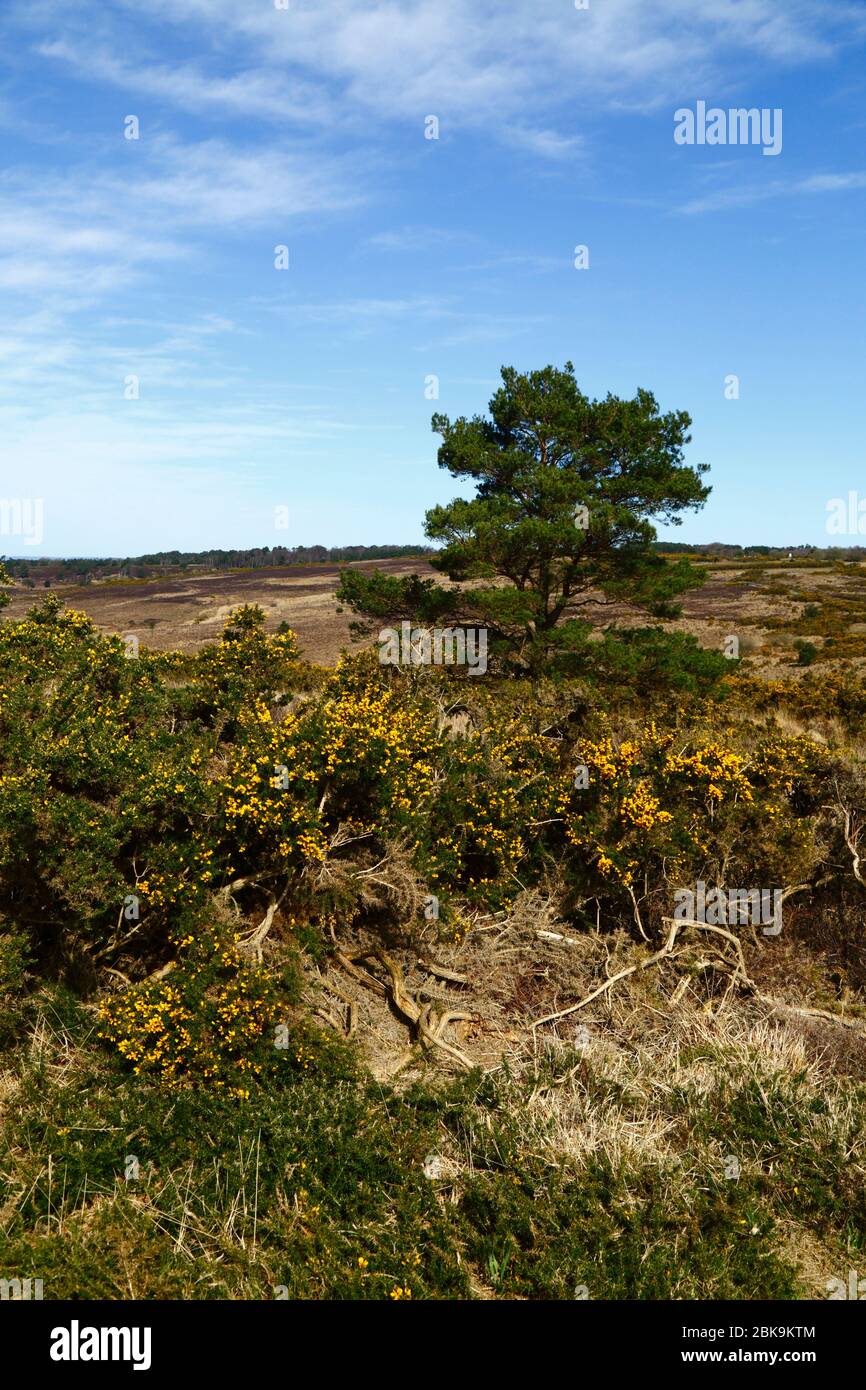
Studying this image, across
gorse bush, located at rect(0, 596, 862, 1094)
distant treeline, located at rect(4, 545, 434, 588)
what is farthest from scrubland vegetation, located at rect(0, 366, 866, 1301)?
distant treeline, located at rect(4, 545, 434, 588)

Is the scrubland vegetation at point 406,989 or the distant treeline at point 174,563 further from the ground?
the distant treeline at point 174,563

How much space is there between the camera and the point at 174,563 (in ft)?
508

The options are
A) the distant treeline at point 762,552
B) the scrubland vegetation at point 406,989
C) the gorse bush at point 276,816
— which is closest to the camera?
the scrubland vegetation at point 406,989

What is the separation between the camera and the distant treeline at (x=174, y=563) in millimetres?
113312

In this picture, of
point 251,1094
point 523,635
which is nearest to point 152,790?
point 251,1094

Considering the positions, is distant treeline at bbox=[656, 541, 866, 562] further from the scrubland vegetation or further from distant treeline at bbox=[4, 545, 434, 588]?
the scrubland vegetation

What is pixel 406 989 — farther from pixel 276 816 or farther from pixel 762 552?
pixel 762 552

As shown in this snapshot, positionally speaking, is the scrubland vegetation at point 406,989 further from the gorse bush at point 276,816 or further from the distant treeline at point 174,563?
the distant treeline at point 174,563

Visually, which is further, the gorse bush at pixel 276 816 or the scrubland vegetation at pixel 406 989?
the gorse bush at pixel 276 816

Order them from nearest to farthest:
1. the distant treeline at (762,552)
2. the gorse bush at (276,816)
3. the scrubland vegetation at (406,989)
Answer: the scrubland vegetation at (406,989), the gorse bush at (276,816), the distant treeline at (762,552)

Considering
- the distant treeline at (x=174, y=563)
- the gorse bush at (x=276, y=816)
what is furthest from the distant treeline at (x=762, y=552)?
the gorse bush at (x=276, y=816)

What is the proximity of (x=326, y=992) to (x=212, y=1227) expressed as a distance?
2997 mm

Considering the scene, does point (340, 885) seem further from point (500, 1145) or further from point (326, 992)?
point (500, 1145)

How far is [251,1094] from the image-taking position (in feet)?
20.9
